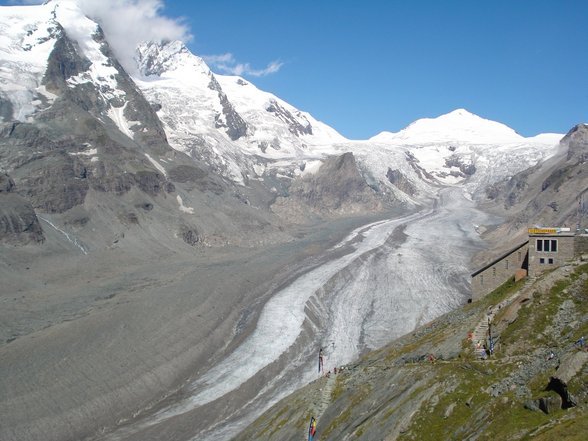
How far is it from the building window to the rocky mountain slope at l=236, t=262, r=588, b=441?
10.4ft

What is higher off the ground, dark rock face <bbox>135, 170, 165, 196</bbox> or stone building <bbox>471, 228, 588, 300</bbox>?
dark rock face <bbox>135, 170, 165, 196</bbox>

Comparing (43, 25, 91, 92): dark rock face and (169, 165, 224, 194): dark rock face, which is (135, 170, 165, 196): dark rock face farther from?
(43, 25, 91, 92): dark rock face

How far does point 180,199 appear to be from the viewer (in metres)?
164

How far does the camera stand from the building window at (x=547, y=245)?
41.3 m

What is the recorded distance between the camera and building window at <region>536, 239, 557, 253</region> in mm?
41312

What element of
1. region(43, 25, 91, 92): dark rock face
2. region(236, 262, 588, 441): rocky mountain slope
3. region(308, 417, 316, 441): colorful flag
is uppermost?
region(43, 25, 91, 92): dark rock face

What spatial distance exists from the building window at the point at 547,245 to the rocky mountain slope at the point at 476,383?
3.16 metres

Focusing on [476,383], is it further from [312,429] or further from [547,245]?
[547,245]

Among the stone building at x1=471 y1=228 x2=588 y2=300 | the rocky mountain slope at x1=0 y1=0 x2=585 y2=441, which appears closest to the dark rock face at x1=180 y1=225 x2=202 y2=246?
the rocky mountain slope at x1=0 y1=0 x2=585 y2=441

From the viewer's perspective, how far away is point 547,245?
41.4 m

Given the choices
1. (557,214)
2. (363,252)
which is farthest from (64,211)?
(557,214)

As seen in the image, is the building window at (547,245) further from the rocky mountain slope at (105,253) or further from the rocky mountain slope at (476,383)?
the rocky mountain slope at (105,253)

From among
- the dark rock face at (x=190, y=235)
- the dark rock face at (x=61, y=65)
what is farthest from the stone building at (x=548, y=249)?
the dark rock face at (x=61, y=65)

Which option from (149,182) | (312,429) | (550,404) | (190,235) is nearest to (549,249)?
(312,429)
